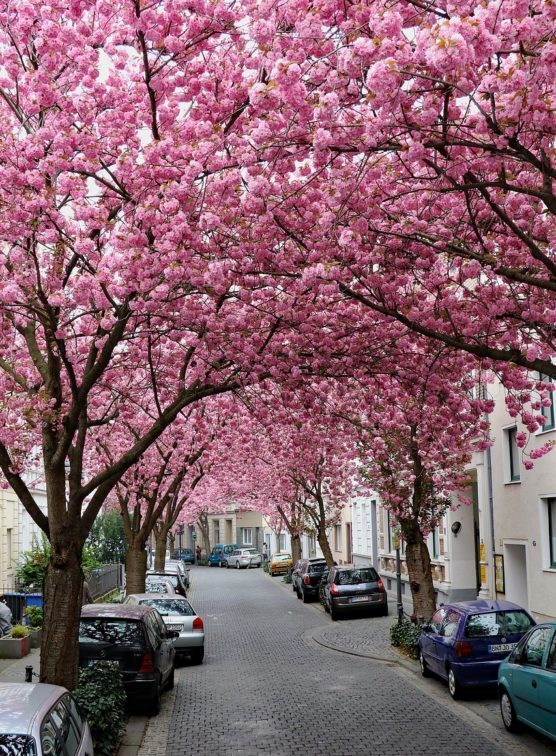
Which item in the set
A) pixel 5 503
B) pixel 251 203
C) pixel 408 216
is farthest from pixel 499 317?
pixel 5 503

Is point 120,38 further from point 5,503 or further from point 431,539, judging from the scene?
point 431,539

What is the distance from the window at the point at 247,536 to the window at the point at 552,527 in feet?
229

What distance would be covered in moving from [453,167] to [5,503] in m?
22.3

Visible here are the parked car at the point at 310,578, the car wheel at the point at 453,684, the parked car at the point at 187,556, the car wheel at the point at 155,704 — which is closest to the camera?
the car wheel at the point at 155,704

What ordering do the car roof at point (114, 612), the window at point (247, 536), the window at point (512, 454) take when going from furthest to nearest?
1. the window at point (247, 536)
2. the window at point (512, 454)
3. the car roof at point (114, 612)

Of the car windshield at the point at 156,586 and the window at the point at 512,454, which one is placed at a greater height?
the window at the point at 512,454

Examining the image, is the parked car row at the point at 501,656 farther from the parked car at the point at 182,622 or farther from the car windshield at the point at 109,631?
the parked car at the point at 182,622

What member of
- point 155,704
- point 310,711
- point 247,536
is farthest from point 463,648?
point 247,536

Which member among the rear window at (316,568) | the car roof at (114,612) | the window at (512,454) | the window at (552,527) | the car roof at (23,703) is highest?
the window at (512,454)

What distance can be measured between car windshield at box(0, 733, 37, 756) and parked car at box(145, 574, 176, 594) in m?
20.2

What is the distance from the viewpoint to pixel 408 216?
377 inches

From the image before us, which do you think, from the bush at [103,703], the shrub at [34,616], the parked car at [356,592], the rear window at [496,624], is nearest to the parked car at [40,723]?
the bush at [103,703]

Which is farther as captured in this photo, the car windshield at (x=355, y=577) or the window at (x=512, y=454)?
the car windshield at (x=355, y=577)

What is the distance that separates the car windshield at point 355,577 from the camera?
27.2m
